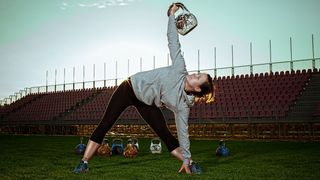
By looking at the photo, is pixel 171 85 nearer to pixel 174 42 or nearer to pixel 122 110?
pixel 174 42

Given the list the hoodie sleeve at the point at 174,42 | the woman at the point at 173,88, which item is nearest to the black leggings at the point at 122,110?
the woman at the point at 173,88

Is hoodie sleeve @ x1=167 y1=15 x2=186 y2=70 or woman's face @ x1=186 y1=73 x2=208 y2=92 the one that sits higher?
hoodie sleeve @ x1=167 y1=15 x2=186 y2=70

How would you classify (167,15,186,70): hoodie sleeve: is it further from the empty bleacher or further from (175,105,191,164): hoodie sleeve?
the empty bleacher

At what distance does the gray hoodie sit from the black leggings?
0.24 m

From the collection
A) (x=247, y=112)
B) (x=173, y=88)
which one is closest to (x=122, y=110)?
(x=173, y=88)

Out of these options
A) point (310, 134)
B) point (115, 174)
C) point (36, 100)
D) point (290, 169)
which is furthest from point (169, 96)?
point (36, 100)

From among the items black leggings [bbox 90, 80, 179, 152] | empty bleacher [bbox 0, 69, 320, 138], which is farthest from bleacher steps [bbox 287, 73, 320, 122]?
black leggings [bbox 90, 80, 179, 152]

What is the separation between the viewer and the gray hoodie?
4.19m

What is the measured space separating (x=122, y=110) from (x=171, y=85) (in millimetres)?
827

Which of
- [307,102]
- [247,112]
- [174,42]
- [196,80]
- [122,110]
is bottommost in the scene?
[247,112]

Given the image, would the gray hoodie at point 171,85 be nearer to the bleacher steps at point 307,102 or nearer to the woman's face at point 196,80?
the woman's face at point 196,80

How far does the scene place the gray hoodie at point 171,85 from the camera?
419cm

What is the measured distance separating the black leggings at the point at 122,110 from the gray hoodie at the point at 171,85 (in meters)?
0.24

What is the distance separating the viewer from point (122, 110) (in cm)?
462
